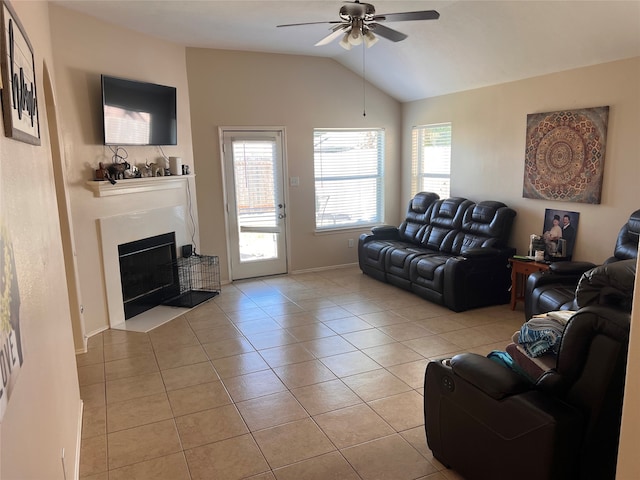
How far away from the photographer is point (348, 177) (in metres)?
6.95

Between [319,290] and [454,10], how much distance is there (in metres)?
3.37

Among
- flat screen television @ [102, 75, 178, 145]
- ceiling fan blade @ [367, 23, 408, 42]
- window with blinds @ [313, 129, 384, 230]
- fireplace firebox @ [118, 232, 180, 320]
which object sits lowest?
fireplace firebox @ [118, 232, 180, 320]

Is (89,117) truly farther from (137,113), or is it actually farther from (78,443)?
(78,443)

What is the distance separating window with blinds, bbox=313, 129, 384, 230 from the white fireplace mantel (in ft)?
6.39

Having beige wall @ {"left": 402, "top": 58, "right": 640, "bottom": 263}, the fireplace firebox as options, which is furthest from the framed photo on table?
the fireplace firebox

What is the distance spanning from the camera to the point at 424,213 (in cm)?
635

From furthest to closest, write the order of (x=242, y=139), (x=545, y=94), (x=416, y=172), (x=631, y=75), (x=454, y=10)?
(x=416, y=172), (x=242, y=139), (x=545, y=94), (x=454, y=10), (x=631, y=75)

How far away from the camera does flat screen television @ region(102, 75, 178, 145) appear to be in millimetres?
4430

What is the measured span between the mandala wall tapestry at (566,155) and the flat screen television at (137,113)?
3848mm

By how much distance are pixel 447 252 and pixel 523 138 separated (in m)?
1.52

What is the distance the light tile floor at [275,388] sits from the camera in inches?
104

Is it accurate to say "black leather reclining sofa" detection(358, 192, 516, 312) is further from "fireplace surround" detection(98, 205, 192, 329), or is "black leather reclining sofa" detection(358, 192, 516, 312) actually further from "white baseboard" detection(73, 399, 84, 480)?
"white baseboard" detection(73, 399, 84, 480)

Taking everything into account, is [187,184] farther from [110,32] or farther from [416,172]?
[416,172]

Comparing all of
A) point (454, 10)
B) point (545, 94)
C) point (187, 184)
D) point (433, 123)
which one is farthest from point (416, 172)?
point (187, 184)
